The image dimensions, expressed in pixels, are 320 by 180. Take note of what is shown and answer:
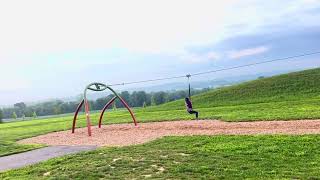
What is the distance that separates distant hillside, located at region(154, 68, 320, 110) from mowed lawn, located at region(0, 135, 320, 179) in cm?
1762

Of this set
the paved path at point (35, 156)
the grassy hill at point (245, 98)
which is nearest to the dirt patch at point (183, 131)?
the paved path at point (35, 156)

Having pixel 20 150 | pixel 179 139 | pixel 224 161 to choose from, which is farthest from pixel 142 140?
pixel 224 161

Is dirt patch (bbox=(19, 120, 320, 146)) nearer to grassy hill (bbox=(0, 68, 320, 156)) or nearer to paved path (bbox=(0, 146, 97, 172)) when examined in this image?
paved path (bbox=(0, 146, 97, 172))

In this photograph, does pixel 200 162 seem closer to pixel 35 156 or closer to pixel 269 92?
pixel 35 156

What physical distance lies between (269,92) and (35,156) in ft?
72.6

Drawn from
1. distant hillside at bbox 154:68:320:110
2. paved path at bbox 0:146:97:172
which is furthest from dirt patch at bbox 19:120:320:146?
distant hillside at bbox 154:68:320:110

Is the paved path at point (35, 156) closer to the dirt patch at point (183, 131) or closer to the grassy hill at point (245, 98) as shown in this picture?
the dirt patch at point (183, 131)

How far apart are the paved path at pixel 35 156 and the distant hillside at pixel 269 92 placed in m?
17.2

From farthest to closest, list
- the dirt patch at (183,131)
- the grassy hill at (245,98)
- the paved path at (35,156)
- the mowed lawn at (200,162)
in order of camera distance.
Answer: the grassy hill at (245,98) < the dirt patch at (183,131) < the paved path at (35,156) < the mowed lawn at (200,162)

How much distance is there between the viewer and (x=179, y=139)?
14820 mm

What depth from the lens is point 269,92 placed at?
109 feet

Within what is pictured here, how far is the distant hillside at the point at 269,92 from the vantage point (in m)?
31.0

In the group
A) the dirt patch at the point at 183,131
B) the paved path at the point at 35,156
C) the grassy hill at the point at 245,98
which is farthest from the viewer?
the grassy hill at the point at 245,98

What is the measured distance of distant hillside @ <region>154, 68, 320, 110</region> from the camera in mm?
30984
